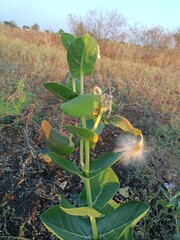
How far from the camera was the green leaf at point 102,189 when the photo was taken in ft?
2.71

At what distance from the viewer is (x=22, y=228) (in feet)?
4.90

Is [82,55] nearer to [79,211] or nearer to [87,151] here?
[87,151]

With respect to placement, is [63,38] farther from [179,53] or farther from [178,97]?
[179,53]

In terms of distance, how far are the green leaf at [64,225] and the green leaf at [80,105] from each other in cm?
31

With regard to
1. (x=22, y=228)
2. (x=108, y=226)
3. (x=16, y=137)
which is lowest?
(x=22, y=228)

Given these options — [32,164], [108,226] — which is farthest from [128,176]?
[108,226]

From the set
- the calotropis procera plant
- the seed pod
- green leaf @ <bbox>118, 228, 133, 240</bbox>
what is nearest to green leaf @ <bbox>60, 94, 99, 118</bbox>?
the calotropis procera plant

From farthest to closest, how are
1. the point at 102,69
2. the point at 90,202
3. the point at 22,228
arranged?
the point at 102,69 < the point at 22,228 < the point at 90,202

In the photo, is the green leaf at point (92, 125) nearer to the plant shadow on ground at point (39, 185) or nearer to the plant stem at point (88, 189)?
the plant stem at point (88, 189)

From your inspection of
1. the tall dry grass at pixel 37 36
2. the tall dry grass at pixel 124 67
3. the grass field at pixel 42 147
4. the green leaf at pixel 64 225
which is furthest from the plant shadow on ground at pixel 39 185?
the tall dry grass at pixel 37 36

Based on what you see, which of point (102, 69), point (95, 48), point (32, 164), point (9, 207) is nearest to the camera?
point (95, 48)

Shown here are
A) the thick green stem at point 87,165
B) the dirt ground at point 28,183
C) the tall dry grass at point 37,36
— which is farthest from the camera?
the tall dry grass at point 37,36

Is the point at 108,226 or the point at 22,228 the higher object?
the point at 108,226

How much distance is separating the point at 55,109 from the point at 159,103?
1336mm
